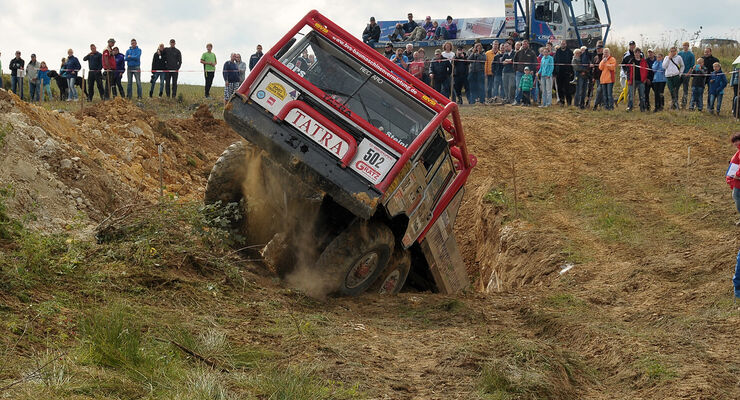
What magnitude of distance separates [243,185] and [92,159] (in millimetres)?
3825

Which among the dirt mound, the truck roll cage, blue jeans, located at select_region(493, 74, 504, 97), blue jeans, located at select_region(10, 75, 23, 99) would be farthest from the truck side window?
the truck roll cage

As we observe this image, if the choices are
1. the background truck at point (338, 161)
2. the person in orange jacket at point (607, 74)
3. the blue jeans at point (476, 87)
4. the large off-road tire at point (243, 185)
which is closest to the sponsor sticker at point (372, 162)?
the background truck at point (338, 161)

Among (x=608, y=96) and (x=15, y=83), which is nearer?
(x=608, y=96)

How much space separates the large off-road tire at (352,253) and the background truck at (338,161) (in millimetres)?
11

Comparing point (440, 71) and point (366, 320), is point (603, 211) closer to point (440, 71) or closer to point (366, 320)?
point (366, 320)

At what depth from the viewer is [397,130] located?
30.4 ft

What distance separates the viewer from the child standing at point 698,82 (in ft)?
69.4

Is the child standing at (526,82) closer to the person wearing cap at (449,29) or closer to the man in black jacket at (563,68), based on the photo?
the man in black jacket at (563,68)

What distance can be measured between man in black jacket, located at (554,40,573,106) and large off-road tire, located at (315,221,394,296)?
14.7 metres

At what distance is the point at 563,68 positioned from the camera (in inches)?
903

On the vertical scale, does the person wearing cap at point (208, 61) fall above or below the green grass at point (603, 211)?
above

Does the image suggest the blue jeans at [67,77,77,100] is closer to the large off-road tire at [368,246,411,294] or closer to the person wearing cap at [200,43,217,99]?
the person wearing cap at [200,43,217,99]

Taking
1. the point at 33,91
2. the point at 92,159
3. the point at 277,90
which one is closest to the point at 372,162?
the point at 277,90

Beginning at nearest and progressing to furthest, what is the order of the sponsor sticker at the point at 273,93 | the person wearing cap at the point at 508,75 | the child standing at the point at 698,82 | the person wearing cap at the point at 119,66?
the sponsor sticker at the point at 273,93 < the child standing at the point at 698,82 < the person wearing cap at the point at 119,66 < the person wearing cap at the point at 508,75
